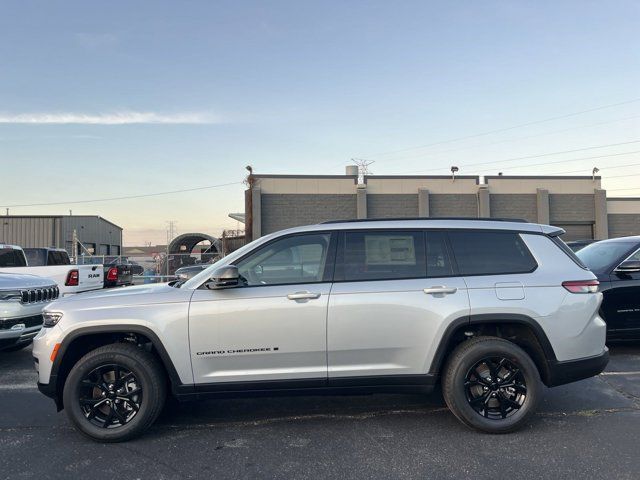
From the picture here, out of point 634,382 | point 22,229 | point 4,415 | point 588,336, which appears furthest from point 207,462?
point 22,229

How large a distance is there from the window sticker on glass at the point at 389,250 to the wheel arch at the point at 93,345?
1869 millimetres

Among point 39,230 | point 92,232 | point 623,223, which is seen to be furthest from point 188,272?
point 92,232

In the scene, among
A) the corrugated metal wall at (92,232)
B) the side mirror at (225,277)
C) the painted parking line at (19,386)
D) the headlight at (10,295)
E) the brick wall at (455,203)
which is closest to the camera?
the side mirror at (225,277)

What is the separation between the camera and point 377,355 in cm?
418

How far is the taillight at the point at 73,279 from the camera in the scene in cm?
882

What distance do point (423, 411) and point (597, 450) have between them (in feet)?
4.85

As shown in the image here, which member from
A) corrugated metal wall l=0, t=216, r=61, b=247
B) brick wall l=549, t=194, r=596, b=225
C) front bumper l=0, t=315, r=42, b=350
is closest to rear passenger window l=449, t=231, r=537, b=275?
front bumper l=0, t=315, r=42, b=350

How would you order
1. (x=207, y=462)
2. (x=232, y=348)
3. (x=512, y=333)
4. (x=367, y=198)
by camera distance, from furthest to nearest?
(x=367, y=198), (x=512, y=333), (x=232, y=348), (x=207, y=462)

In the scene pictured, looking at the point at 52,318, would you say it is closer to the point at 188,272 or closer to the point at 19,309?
the point at 188,272

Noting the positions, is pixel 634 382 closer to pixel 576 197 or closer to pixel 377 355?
pixel 377 355

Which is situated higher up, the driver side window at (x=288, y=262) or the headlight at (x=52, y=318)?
the driver side window at (x=288, y=262)

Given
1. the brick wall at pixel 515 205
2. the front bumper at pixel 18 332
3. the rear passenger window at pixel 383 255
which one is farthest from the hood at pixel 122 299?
the brick wall at pixel 515 205

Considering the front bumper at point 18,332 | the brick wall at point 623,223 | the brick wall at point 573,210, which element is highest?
the brick wall at point 573,210

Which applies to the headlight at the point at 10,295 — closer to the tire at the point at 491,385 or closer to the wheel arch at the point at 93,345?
the wheel arch at the point at 93,345
